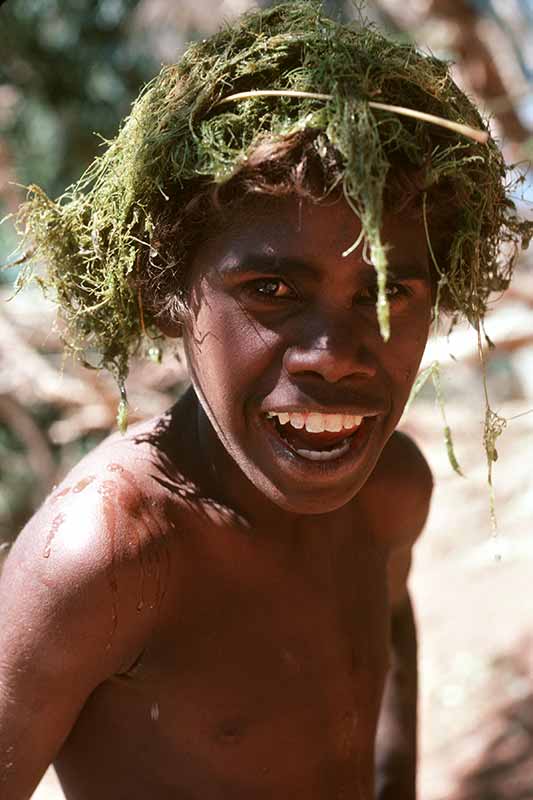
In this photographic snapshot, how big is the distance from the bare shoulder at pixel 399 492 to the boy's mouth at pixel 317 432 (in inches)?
19.5

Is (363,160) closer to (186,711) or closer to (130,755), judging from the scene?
(186,711)

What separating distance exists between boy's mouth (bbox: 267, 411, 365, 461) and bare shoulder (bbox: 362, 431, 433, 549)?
50 cm

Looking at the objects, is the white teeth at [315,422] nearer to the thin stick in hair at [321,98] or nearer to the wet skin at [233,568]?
the wet skin at [233,568]

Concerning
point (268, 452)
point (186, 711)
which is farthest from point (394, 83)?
point (186, 711)

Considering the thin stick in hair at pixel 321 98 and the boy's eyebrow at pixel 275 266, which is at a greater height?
the thin stick in hair at pixel 321 98

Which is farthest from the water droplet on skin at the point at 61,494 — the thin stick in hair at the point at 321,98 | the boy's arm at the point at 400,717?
the boy's arm at the point at 400,717

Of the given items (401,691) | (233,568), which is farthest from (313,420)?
(401,691)

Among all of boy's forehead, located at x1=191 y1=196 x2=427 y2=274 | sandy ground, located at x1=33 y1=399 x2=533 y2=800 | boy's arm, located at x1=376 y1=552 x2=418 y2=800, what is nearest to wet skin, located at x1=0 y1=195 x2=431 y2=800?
boy's forehead, located at x1=191 y1=196 x2=427 y2=274

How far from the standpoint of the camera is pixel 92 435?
5199 millimetres

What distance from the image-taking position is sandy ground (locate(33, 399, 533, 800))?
2.84 m

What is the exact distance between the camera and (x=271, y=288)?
4.73ft

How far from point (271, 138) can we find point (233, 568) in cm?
73

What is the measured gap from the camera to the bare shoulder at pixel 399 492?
2008 millimetres

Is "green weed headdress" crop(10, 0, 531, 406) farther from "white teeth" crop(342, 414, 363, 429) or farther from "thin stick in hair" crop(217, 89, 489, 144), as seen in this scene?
"white teeth" crop(342, 414, 363, 429)
